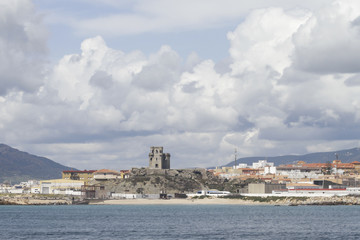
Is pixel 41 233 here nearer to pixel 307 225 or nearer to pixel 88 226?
pixel 88 226

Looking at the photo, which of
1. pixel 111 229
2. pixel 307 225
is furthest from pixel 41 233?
pixel 307 225

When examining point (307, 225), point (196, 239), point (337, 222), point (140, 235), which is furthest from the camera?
point (337, 222)

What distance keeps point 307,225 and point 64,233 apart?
47.9 meters

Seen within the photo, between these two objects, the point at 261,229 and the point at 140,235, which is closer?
the point at 140,235

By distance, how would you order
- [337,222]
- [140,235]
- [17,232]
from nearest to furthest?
[140,235], [17,232], [337,222]

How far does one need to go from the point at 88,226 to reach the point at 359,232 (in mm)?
51823

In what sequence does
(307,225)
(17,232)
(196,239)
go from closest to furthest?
(196,239)
(17,232)
(307,225)

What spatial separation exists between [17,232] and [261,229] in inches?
1740

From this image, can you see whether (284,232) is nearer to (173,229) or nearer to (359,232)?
(359,232)

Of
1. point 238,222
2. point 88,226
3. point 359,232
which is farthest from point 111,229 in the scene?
point 359,232

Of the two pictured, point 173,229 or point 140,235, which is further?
point 173,229

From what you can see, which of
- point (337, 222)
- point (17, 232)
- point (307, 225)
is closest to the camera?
point (17, 232)

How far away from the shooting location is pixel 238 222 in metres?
139

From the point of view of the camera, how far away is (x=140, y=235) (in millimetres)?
109875
